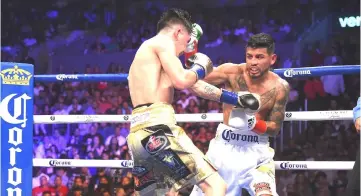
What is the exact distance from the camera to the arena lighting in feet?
28.2

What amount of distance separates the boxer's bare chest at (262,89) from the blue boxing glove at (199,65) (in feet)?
1.54

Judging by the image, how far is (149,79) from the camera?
2449mm

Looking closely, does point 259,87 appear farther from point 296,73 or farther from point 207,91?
point 207,91

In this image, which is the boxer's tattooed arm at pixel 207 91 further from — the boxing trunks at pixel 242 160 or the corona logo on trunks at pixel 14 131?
the corona logo on trunks at pixel 14 131

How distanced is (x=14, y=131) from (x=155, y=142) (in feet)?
3.88

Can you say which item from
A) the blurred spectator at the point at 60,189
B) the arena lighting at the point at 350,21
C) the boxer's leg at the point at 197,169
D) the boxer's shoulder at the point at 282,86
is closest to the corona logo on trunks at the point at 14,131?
the boxer's leg at the point at 197,169

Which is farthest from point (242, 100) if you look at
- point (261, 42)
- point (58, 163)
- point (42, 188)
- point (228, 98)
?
point (42, 188)

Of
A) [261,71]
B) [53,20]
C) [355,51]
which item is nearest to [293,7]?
[355,51]

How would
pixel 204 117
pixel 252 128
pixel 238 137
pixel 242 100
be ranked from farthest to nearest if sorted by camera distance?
pixel 204 117 < pixel 238 137 < pixel 252 128 < pixel 242 100

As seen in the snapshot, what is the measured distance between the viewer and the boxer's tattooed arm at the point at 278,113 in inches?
112

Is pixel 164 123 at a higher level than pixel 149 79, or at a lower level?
lower

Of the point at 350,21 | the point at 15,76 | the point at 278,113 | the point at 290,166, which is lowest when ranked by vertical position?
the point at 290,166

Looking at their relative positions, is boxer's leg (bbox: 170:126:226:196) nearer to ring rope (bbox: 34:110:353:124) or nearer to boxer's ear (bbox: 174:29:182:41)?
boxer's ear (bbox: 174:29:182:41)

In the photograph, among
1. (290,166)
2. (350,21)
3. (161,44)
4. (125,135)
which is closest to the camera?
(161,44)
